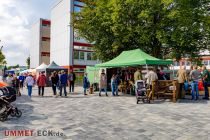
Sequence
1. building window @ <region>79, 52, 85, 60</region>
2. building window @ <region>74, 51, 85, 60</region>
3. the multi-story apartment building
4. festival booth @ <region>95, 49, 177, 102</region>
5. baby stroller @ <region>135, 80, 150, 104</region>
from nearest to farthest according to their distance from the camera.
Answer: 1. baby stroller @ <region>135, 80, 150, 104</region>
2. festival booth @ <region>95, 49, 177, 102</region>
3. building window @ <region>74, 51, 85, 60</region>
4. building window @ <region>79, 52, 85, 60</region>
5. the multi-story apartment building

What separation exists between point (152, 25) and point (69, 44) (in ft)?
77.9

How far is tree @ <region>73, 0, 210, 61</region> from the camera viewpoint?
22.2 m

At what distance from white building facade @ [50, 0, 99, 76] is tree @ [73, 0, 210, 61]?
18116 millimetres

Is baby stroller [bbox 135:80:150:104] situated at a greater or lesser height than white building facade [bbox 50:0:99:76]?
lesser

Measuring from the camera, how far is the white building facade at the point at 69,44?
147 feet

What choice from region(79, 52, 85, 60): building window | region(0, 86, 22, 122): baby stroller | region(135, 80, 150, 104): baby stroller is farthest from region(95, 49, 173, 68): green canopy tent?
Answer: region(79, 52, 85, 60): building window

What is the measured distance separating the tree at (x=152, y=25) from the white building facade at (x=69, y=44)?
18116 mm

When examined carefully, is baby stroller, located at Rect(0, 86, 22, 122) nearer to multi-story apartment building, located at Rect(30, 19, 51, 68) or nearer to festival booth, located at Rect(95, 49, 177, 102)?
festival booth, located at Rect(95, 49, 177, 102)

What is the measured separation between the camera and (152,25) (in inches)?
Result: 918

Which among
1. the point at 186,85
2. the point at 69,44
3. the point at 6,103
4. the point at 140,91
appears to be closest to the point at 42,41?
the point at 69,44

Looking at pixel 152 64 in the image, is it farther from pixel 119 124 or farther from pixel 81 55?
pixel 81 55

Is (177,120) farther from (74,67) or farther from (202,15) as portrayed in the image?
(74,67)

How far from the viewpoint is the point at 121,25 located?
2273 cm

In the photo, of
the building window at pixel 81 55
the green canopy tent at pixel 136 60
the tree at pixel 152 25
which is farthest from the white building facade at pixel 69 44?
the green canopy tent at pixel 136 60
